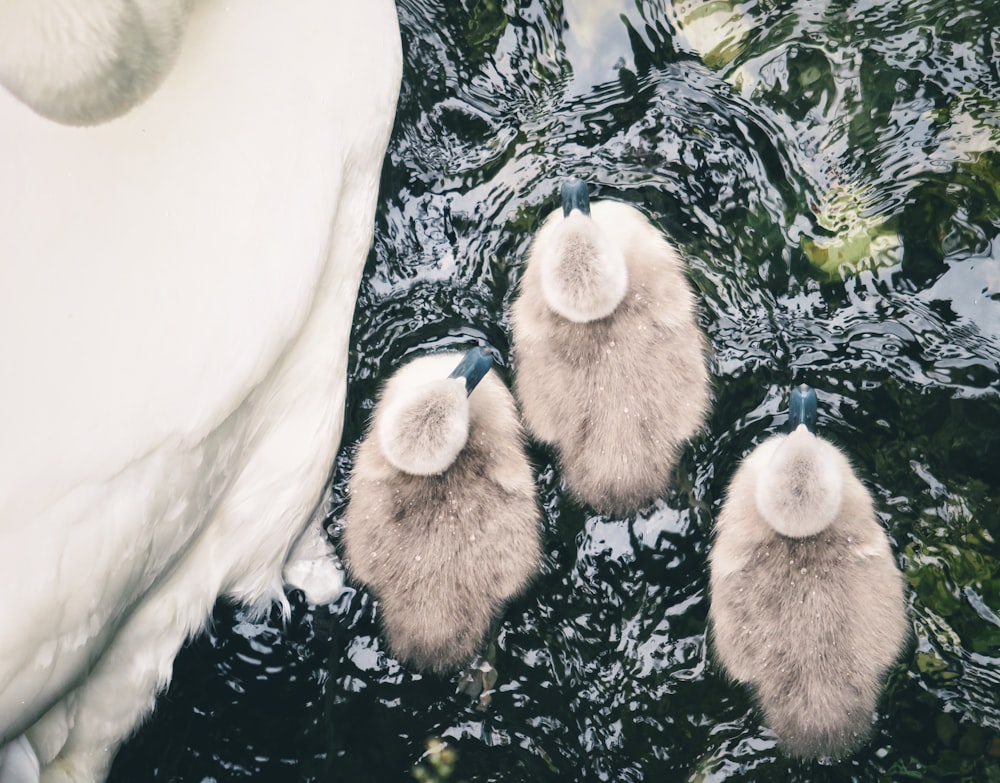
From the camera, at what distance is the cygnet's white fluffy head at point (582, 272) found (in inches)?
63.4

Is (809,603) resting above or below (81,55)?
below

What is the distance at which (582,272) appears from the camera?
161cm

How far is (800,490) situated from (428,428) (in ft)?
2.08

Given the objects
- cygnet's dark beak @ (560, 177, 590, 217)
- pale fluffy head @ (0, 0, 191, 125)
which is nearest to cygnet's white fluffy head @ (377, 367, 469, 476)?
cygnet's dark beak @ (560, 177, 590, 217)

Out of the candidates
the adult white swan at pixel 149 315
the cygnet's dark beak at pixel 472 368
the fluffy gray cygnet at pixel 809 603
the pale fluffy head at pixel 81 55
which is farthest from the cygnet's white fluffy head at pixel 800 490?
the pale fluffy head at pixel 81 55

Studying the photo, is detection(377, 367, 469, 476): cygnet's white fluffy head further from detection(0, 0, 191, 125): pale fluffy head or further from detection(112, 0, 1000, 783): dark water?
detection(0, 0, 191, 125): pale fluffy head

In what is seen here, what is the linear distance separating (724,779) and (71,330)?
4.52ft

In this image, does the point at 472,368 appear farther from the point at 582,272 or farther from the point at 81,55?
the point at 81,55

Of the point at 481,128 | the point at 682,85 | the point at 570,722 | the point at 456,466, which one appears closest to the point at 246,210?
the point at 456,466

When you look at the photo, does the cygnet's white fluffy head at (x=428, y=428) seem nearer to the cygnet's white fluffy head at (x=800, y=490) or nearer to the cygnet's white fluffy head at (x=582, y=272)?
the cygnet's white fluffy head at (x=582, y=272)

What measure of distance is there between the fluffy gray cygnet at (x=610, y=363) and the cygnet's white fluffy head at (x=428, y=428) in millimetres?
177

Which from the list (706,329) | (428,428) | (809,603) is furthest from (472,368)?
(809,603)

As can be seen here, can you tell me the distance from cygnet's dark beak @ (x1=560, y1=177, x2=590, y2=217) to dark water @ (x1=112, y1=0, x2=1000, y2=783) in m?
0.22

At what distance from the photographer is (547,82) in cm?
193
